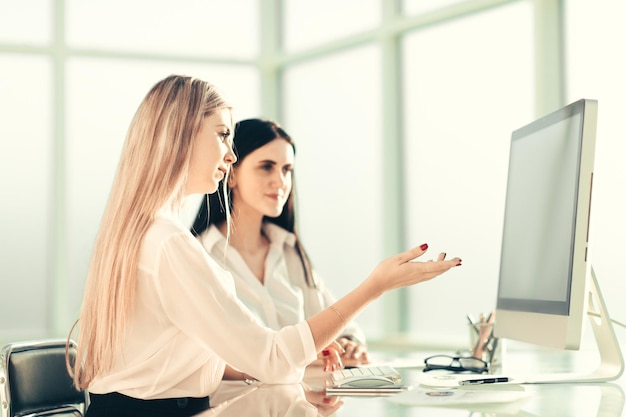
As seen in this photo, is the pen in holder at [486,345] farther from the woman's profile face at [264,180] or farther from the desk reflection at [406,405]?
the woman's profile face at [264,180]

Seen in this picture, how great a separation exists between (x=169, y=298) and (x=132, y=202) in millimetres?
202

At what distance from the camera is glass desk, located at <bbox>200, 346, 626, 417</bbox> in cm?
134

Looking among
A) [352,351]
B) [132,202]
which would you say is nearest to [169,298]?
[132,202]

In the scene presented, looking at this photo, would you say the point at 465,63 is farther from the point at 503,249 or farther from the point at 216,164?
the point at 216,164

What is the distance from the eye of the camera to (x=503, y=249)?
6.76 ft

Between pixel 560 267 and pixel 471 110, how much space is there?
2.48 meters

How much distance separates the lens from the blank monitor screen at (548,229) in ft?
5.15

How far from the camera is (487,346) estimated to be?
218 cm

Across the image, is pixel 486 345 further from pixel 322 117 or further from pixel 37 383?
pixel 322 117

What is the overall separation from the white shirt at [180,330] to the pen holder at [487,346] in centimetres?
83

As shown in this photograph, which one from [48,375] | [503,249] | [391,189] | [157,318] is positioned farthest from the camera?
[391,189]

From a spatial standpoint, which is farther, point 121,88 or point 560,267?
point 121,88

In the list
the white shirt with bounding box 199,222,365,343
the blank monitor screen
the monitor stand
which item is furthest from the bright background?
the monitor stand

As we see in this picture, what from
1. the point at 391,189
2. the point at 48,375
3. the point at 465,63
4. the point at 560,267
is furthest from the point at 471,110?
the point at 48,375
